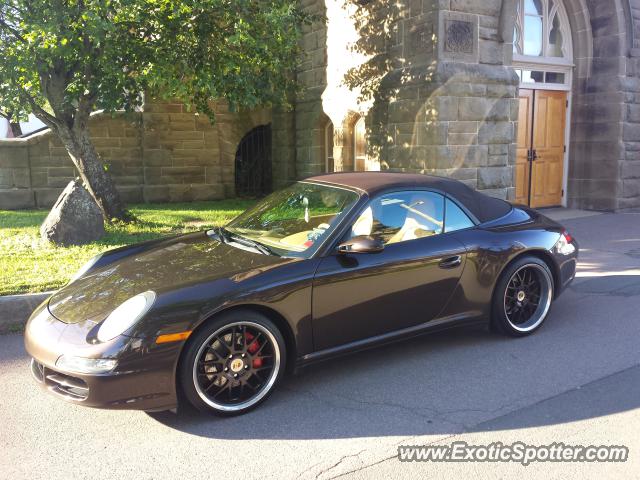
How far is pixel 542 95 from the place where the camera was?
40.2ft

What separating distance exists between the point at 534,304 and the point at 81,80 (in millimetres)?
7213

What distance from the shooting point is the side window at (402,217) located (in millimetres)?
4227

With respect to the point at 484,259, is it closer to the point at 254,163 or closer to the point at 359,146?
the point at 359,146

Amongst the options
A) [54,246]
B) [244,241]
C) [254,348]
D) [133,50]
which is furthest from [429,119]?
[254,348]

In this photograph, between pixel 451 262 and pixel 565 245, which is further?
pixel 565 245

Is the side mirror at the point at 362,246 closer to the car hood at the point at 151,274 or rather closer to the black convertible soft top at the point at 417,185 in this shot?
the car hood at the point at 151,274

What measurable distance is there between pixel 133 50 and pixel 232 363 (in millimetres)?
6200

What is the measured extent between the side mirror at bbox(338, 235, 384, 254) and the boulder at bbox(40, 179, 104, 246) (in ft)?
17.6

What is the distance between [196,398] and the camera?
3.39 metres

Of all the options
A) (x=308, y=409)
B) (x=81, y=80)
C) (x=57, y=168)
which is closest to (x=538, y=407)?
(x=308, y=409)

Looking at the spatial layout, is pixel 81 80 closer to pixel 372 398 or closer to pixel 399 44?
pixel 399 44

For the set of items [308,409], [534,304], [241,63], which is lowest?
[308,409]

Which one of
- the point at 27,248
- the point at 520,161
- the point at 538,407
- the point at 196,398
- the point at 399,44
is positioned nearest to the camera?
the point at 196,398

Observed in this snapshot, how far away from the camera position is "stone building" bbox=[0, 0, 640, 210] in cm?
986
